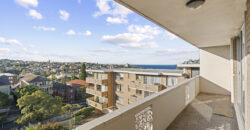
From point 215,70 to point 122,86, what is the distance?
30.9 ft

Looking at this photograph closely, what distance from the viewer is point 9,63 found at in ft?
32.8

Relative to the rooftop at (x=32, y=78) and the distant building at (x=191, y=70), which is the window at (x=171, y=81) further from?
the rooftop at (x=32, y=78)

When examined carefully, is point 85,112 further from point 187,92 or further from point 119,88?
point 187,92

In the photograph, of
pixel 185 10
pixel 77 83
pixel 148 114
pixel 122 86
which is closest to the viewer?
pixel 185 10

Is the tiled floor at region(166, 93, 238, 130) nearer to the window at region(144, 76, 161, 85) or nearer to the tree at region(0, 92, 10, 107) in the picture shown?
the window at region(144, 76, 161, 85)

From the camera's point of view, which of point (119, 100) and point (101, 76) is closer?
point (119, 100)

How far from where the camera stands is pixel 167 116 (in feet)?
7.82

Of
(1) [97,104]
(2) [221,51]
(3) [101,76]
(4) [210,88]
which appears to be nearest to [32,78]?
(3) [101,76]

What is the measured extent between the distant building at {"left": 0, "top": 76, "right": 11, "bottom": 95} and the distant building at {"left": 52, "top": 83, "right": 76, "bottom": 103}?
5.18 m

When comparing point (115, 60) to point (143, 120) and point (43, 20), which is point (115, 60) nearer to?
point (43, 20)

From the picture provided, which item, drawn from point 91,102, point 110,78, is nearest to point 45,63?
point 91,102

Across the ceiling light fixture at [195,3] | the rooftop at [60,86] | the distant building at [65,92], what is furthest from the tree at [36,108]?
the ceiling light fixture at [195,3]

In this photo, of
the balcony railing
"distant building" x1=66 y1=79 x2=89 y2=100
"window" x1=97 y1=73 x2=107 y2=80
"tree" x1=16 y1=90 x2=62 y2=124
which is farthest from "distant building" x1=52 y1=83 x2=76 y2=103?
the balcony railing

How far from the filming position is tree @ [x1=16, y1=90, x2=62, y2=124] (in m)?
9.69
